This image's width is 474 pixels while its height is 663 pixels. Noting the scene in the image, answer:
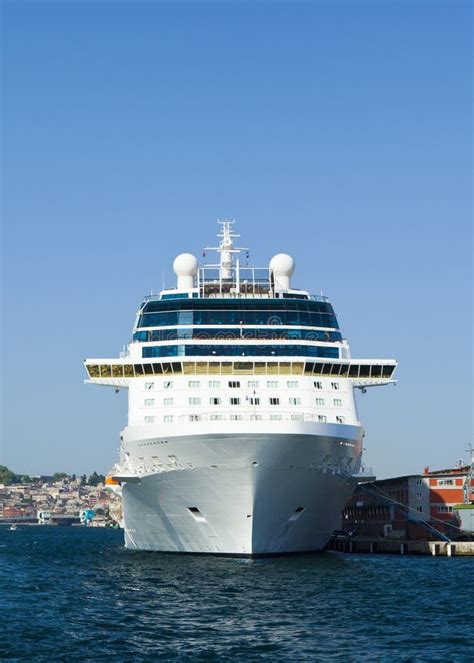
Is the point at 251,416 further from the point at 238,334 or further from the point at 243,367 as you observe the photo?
the point at 238,334

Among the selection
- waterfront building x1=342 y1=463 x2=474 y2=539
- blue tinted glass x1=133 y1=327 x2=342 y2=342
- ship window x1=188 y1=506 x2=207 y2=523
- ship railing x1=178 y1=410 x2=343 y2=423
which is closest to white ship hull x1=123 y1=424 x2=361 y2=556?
ship window x1=188 y1=506 x2=207 y2=523

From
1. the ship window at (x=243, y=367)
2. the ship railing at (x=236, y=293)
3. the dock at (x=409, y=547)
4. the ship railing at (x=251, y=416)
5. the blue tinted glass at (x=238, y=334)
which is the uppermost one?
the ship railing at (x=236, y=293)

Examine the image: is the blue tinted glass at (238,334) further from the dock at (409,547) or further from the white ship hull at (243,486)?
the dock at (409,547)

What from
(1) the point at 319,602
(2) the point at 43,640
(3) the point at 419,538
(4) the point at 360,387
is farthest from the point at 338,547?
(2) the point at 43,640

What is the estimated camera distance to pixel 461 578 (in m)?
49.6

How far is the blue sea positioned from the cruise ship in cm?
170

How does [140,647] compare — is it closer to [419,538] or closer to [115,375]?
[115,375]

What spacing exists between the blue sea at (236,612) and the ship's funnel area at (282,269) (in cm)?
1688

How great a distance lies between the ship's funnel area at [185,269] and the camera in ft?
208

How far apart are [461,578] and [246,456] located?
1156 centimetres

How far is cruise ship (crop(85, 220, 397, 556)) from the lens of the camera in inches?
1845

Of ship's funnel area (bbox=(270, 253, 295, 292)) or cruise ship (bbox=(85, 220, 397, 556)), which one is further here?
ship's funnel area (bbox=(270, 253, 295, 292))

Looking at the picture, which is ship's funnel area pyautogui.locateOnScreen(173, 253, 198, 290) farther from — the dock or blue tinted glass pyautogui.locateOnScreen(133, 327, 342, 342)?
the dock

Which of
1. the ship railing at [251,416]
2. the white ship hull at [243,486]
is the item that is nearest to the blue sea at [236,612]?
the white ship hull at [243,486]
